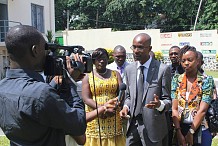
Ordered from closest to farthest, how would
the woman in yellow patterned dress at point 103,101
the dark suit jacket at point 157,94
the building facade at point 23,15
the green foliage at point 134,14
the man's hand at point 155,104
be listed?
the man's hand at point 155,104, the dark suit jacket at point 157,94, the woman in yellow patterned dress at point 103,101, the building facade at point 23,15, the green foliage at point 134,14

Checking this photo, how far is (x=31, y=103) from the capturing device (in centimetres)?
216

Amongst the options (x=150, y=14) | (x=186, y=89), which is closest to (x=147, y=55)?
(x=186, y=89)

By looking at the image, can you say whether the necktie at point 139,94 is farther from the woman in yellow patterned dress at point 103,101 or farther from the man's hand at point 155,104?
the woman in yellow patterned dress at point 103,101

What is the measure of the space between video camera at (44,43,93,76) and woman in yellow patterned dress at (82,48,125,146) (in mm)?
2123

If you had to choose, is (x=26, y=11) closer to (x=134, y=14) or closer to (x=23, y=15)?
(x=23, y=15)

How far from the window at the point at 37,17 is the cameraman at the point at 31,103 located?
20231mm

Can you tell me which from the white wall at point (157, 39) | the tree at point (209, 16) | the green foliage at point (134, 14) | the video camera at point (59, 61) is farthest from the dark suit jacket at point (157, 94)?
the green foliage at point (134, 14)

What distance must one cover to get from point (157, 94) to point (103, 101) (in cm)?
82

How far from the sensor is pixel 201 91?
4082 mm

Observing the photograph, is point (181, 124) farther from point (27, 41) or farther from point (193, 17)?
point (193, 17)

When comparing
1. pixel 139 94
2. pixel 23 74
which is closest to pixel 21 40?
pixel 23 74

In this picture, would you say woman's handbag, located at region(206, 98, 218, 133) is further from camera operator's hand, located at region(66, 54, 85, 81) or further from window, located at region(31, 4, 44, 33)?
window, located at region(31, 4, 44, 33)

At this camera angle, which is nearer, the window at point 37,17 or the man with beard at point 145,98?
the man with beard at point 145,98

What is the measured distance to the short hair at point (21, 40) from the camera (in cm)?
221
